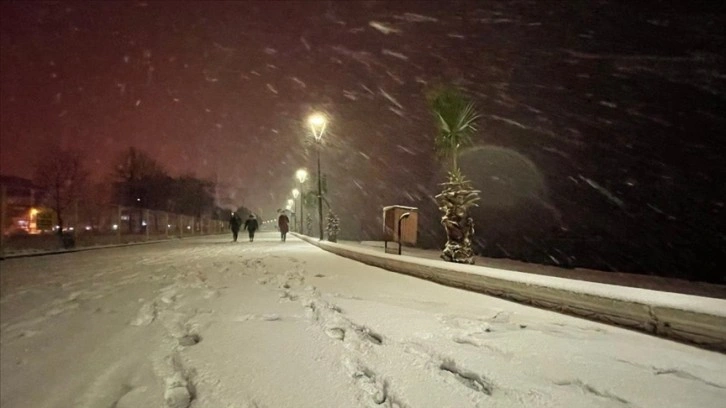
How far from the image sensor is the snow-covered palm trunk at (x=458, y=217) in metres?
13.1

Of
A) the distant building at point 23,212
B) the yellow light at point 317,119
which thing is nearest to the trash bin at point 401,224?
the yellow light at point 317,119

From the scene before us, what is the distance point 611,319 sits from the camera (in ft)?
15.6

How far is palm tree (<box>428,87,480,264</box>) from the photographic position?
13195 millimetres

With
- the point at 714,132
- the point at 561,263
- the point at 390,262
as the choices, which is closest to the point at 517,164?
the point at 561,263

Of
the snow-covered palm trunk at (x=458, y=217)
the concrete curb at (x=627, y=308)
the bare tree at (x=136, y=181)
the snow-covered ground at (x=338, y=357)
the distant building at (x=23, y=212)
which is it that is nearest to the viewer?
the snow-covered ground at (x=338, y=357)

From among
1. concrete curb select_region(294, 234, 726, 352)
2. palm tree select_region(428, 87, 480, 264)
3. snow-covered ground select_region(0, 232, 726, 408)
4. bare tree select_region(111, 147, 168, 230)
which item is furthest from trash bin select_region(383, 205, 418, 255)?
bare tree select_region(111, 147, 168, 230)

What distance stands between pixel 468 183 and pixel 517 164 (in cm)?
1303

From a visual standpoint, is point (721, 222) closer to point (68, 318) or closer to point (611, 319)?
point (611, 319)

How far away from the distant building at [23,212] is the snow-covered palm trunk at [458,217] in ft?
55.3

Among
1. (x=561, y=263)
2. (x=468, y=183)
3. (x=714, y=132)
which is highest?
(x=714, y=132)

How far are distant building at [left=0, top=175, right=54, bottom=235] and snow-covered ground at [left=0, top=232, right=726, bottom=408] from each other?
15.1 meters

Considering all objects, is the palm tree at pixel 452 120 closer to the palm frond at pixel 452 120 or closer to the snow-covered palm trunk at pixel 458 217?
the palm frond at pixel 452 120

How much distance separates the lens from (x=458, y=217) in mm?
13359

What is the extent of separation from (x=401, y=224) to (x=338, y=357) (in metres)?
10.9
